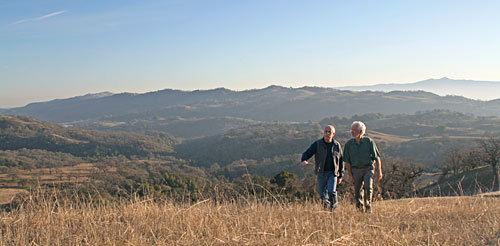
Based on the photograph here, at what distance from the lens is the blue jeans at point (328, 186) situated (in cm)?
866

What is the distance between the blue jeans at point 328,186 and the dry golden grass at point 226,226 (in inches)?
54.8

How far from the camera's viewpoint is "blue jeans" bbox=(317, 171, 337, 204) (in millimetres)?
8656

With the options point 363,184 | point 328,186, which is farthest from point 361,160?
point 328,186

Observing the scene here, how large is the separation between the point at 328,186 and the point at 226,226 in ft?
12.6

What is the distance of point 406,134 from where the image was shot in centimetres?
18338

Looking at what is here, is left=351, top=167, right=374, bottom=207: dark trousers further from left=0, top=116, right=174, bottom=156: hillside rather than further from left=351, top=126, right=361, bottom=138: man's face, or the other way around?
left=0, top=116, right=174, bottom=156: hillside

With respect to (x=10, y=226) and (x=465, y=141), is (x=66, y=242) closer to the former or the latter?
(x=10, y=226)

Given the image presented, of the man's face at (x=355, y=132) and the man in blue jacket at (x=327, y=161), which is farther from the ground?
the man's face at (x=355, y=132)

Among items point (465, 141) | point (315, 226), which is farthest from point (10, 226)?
point (465, 141)

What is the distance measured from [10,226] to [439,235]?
197 inches

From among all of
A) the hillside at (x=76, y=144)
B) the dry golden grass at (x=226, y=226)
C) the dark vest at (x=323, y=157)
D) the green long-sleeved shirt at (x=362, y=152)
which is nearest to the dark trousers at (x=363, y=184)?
the green long-sleeved shirt at (x=362, y=152)

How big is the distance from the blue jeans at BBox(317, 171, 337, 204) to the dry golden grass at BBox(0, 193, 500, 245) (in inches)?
54.8

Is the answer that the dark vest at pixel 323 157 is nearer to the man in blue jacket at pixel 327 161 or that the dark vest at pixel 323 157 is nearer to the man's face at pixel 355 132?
the man in blue jacket at pixel 327 161

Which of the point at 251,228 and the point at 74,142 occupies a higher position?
the point at 251,228
